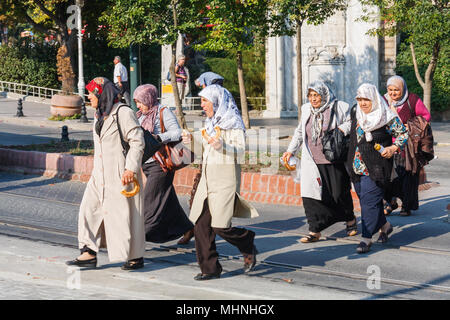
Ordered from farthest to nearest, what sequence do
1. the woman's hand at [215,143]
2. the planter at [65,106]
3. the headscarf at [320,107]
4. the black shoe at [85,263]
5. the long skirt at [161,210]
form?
the planter at [65,106], the headscarf at [320,107], the long skirt at [161,210], the black shoe at [85,263], the woman's hand at [215,143]

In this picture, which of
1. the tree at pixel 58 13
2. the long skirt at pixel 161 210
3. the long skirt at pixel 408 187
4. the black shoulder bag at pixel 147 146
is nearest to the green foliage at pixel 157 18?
the tree at pixel 58 13

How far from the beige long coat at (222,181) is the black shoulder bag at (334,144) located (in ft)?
5.35

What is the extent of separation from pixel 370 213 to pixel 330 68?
1795cm

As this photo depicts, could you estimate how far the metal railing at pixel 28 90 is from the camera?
3039 cm

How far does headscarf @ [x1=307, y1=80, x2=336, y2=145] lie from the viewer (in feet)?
28.0

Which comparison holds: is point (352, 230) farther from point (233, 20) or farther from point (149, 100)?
point (233, 20)

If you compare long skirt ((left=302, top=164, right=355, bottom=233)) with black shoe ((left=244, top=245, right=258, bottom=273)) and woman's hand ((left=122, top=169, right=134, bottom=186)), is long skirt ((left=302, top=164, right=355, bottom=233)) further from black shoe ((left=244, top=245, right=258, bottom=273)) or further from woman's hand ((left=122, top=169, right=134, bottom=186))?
woman's hand ((left=122, top=169, right=134, bottom=186))

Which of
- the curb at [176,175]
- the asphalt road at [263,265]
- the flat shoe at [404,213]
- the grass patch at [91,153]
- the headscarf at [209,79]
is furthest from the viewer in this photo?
the grass patch at [91,153]

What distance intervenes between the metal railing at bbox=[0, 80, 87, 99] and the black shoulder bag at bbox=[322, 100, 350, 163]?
2267 cm

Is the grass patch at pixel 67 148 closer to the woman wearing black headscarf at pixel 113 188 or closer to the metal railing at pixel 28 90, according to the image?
the woman wearing black headscarf at pixel 113 188
